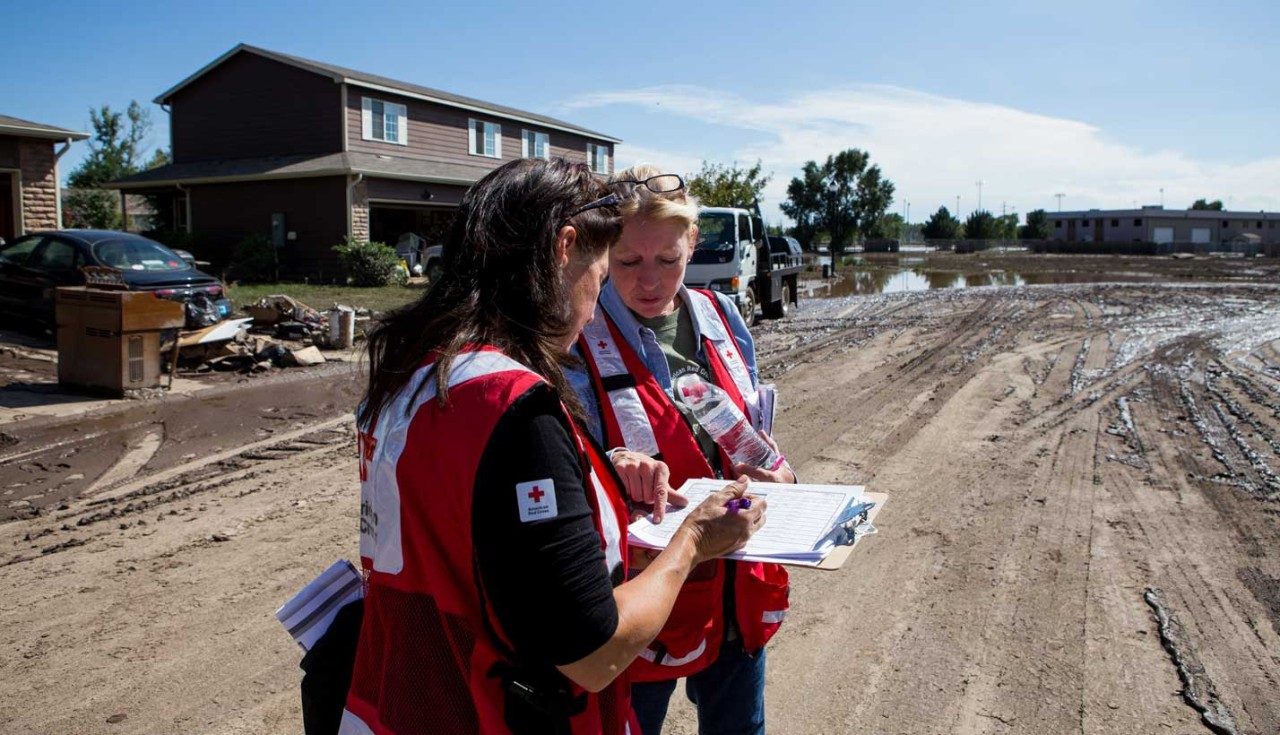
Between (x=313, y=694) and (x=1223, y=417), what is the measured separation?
32.9 ft

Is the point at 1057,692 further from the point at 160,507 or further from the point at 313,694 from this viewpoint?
the point at 160,507

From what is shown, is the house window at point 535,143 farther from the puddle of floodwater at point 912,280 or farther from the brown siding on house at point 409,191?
the puddle of floodwater at point 912,280

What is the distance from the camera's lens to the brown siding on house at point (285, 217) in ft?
81.2

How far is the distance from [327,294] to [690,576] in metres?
19.8

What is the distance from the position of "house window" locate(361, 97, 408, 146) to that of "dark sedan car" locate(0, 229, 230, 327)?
556 inches

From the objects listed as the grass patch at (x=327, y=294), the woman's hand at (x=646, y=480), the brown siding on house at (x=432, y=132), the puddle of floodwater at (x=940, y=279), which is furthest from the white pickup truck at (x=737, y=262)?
the woman's hand at (x=646, y=480)

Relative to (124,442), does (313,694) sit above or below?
above

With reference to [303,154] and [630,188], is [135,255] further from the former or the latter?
[303,154]

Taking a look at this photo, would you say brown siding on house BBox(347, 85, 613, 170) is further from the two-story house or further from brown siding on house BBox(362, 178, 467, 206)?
brown siding on house BBox(362, 178, 467, 206)

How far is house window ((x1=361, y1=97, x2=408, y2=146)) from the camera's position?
86.5 feet

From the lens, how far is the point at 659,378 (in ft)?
7.74

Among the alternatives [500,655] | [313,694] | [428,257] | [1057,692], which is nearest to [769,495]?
[500,655]

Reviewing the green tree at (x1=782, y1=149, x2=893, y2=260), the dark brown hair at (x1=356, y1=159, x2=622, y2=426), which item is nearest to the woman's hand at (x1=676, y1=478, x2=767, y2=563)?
the dark brown hair at (x1=356, y1=159, x2=622, y2=426)

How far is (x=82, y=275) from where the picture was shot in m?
12.3
